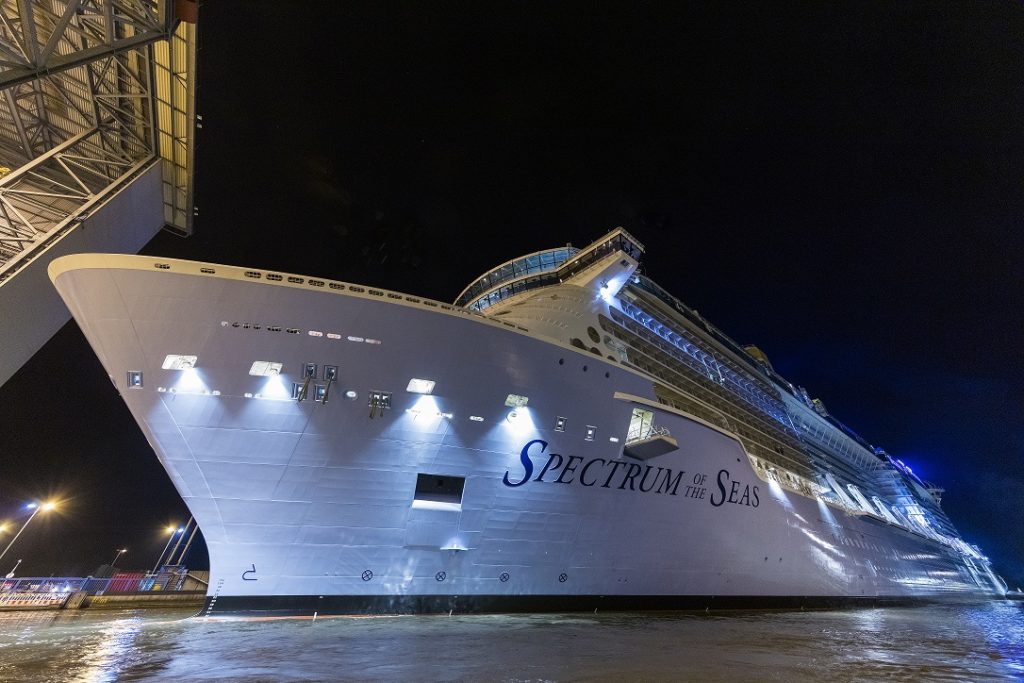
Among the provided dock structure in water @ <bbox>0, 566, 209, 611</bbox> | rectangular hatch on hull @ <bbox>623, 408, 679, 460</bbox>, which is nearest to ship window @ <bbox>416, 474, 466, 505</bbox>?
rectangular hatch on hull @ <bbox>623, 408, 679, 460</bbox>

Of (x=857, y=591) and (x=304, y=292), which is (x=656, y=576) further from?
(x=857, y=591)

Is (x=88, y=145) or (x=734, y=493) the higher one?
(x=88, y=145)

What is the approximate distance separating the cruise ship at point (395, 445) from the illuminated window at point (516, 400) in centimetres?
3

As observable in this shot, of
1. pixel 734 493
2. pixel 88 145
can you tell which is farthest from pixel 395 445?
pixel 88 145

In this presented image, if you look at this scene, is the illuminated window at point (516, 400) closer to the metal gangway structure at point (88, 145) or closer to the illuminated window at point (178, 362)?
the illuminated window at point (178, 362)

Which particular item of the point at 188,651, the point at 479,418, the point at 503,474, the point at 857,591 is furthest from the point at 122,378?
the point at 857,591

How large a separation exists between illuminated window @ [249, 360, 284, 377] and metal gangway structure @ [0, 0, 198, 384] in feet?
25.3

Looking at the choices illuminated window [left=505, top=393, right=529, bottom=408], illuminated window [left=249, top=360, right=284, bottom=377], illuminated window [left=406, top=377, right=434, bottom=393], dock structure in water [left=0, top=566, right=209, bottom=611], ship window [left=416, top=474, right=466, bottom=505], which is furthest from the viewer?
dock structure in water [left=0, top=566, right=209, bottom=611]

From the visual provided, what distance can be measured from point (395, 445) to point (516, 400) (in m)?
2.83

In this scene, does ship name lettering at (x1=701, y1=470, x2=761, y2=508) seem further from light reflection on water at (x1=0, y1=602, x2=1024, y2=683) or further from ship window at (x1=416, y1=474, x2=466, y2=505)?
ship window at (x1=416, y1=474, x2=466, y2=505)

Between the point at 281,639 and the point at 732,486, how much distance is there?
45.0 feet

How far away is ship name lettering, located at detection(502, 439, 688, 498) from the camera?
10148 mm

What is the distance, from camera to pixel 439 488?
9594 mm

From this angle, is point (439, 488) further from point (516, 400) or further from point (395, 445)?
point (516, 400)
